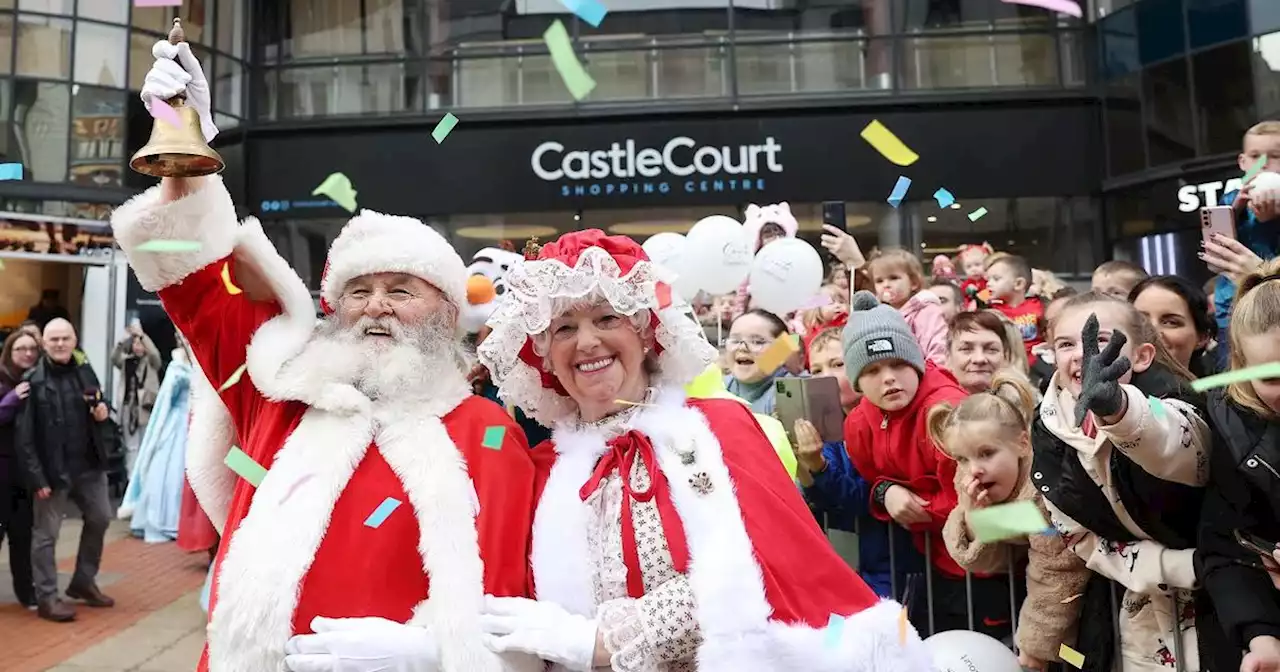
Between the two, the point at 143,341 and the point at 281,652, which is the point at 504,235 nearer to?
the point at 143,341

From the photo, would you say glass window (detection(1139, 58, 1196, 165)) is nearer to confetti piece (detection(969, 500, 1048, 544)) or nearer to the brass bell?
confetti piece (detection(969, 500, 1048, 544))

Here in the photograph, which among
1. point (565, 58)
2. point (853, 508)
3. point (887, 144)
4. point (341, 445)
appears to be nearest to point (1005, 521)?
point (853, 508)

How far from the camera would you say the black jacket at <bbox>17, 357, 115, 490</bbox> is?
21.7 ft

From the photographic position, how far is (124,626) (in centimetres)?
650

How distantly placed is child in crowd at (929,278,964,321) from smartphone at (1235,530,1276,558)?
3179mm

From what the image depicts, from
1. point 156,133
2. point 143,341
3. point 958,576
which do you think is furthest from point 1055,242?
point 156,133

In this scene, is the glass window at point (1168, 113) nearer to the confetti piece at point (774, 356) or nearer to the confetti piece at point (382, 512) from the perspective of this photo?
the confetti piece at point (774, 356)

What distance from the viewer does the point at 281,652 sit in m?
2.18

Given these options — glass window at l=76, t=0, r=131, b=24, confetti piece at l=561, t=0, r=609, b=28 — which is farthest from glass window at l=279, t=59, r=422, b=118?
confetti piece at l=561, t=0, r=609, b=28

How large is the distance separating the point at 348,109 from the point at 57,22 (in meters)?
3.92

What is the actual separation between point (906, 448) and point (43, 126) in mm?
13487

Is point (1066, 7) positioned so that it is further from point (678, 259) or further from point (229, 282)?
point (229, 282)

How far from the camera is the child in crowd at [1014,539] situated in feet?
9.81

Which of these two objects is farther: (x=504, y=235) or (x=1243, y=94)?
(x=504, y=235)
